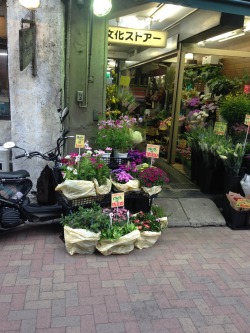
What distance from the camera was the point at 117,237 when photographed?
150 inches

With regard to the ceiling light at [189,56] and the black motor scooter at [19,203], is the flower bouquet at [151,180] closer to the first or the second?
the black motor scooter at [19,203]

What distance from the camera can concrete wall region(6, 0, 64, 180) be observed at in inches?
184

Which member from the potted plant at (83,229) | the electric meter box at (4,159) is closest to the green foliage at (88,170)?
the potted plant at (83,229)

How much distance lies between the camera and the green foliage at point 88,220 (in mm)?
3838

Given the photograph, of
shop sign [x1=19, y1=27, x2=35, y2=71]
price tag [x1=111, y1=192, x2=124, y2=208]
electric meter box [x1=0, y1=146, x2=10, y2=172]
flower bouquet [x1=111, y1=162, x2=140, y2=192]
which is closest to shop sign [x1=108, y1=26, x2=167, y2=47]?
shop sign [x1=19, y1=27, x2=35, y2=71]

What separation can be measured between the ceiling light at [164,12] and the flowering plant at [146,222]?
399cm

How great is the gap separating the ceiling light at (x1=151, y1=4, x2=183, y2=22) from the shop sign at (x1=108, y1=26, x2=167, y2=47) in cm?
45

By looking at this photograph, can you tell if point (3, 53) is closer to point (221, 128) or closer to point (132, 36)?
point (132, 36)

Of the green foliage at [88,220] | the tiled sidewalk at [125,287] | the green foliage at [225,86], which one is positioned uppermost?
the green foliage at [225,86]

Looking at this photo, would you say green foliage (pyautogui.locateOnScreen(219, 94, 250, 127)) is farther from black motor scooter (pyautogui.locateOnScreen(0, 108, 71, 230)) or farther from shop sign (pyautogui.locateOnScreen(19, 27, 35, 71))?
shop sign (pyautogui.locateOnScreen(19, 27, 35, 71))

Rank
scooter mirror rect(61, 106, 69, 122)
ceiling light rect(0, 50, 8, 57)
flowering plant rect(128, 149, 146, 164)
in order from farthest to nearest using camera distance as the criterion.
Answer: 1. ceiling light rect(0, 50, 8, 57)
2. flowering plant rect(128, 149, 146, 164)
3. scooter mirror rect(61, 106, 69, 122)

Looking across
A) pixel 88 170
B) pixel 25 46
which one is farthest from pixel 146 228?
pixel 25 46

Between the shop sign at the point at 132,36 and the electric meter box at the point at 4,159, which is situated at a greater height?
the shop sign at the point at 132,36

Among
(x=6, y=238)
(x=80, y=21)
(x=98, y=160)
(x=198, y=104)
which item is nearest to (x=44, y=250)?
(x=6, y=238)
